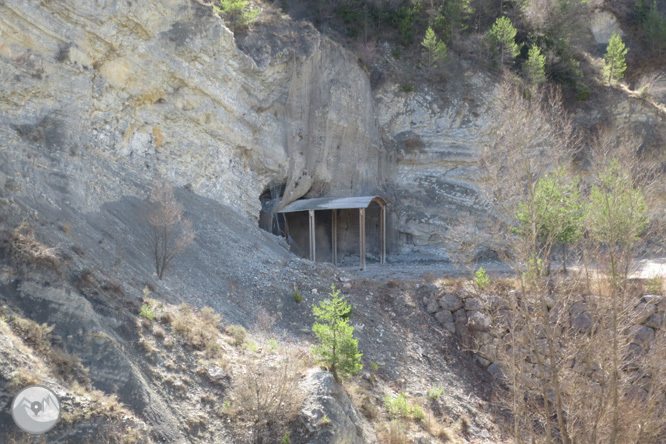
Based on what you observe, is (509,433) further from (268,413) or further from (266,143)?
(266,143)

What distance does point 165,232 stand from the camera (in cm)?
1477

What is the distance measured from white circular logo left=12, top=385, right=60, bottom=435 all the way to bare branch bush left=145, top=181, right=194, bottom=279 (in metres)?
6.58

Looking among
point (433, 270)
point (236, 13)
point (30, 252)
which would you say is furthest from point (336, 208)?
point (30, 252)

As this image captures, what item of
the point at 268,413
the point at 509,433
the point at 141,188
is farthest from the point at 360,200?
the point at 268,413

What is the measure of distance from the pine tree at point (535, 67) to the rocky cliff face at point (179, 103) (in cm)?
849

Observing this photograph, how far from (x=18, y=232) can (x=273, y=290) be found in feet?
24.5

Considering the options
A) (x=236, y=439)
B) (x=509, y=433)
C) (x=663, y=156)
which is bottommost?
(x=509, y=433)

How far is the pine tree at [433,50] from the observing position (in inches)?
1138

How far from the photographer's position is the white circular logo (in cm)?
777

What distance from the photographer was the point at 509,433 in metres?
14.2

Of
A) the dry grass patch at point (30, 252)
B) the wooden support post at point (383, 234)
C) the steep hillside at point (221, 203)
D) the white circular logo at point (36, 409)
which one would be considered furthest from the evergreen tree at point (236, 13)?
the white circular logo at point (36, 409)

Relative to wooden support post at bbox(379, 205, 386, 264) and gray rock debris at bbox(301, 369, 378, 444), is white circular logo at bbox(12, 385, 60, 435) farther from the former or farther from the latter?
wooden support post at bbox(379, 205, 386, 264)

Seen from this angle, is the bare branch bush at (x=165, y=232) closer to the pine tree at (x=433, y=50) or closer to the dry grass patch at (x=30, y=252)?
the dry grass patch at (x=30, y=252)

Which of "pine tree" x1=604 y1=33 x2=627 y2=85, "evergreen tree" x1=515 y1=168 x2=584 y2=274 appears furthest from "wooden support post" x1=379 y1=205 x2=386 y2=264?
"pine tree" x1=604 y1=33 x2=627 y2=85
